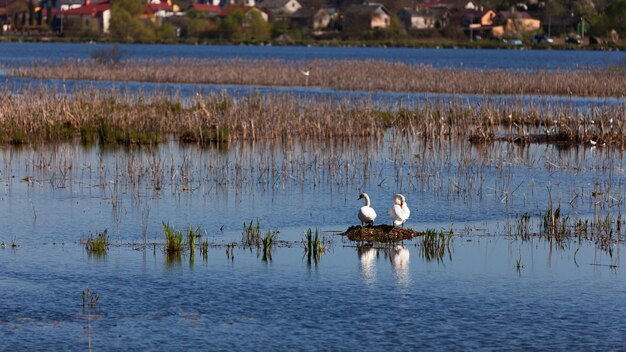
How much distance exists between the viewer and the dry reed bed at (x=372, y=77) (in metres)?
48.3

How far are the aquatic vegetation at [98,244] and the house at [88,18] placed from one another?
504 feet

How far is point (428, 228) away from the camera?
1916 centimetres

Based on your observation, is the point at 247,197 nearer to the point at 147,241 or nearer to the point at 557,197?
the point at 147,241

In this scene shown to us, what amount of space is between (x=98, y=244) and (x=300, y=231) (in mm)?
3516

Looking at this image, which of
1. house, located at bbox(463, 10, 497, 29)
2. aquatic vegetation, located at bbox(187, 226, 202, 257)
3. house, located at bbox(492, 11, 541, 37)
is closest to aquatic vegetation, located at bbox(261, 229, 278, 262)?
aquatic vegetation, located at bbox(187, 226, 202, 257)

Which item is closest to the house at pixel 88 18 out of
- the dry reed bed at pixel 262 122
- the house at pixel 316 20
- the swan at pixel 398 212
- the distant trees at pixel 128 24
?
the distant trees at pixel 128 24

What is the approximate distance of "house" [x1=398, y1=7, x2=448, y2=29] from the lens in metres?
184

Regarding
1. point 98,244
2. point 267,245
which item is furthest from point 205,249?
point 98,244

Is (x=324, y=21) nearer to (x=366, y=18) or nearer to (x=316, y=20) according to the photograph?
(x=316, y=20)

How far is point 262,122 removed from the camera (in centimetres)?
3256

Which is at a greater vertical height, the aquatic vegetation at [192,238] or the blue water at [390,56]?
the blue water at [390,56]

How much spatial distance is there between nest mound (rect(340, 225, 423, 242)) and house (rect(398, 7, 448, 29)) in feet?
546

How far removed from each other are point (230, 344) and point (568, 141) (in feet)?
→ 70.8

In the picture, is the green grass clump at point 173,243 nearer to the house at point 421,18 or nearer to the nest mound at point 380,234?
the nest mound at point 380,234
